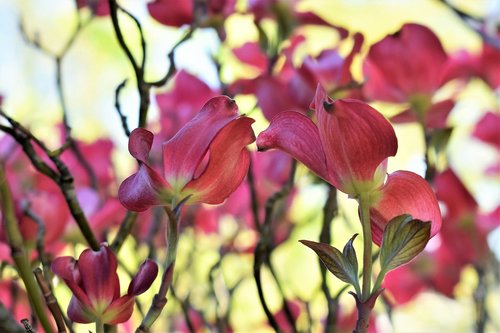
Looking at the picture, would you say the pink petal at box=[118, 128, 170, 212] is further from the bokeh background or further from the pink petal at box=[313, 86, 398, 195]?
the bokeh background

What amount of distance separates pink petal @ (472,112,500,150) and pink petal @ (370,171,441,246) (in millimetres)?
473

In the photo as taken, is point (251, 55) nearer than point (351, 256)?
No

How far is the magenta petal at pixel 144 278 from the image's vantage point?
293 millimetres

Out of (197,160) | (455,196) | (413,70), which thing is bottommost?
(455,196)

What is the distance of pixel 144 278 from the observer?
0.29m

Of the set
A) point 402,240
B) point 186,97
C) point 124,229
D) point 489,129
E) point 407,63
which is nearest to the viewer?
point 402,240

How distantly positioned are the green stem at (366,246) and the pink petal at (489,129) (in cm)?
48

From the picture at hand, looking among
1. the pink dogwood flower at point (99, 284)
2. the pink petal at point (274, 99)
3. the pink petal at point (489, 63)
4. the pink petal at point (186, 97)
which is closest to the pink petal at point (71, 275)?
the pink dogwood flower at point (99, 284)

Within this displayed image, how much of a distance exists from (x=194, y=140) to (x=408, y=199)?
0.09 meters

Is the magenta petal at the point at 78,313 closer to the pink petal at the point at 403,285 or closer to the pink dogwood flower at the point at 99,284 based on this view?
the pink dogwood flower at the point at 99,284

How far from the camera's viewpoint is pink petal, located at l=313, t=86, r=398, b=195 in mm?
282

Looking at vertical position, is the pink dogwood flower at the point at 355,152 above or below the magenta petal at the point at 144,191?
below

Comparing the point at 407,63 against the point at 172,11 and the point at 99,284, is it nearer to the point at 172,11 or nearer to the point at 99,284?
the point at 172,11

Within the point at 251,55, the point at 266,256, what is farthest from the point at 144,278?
the point at 251,55
